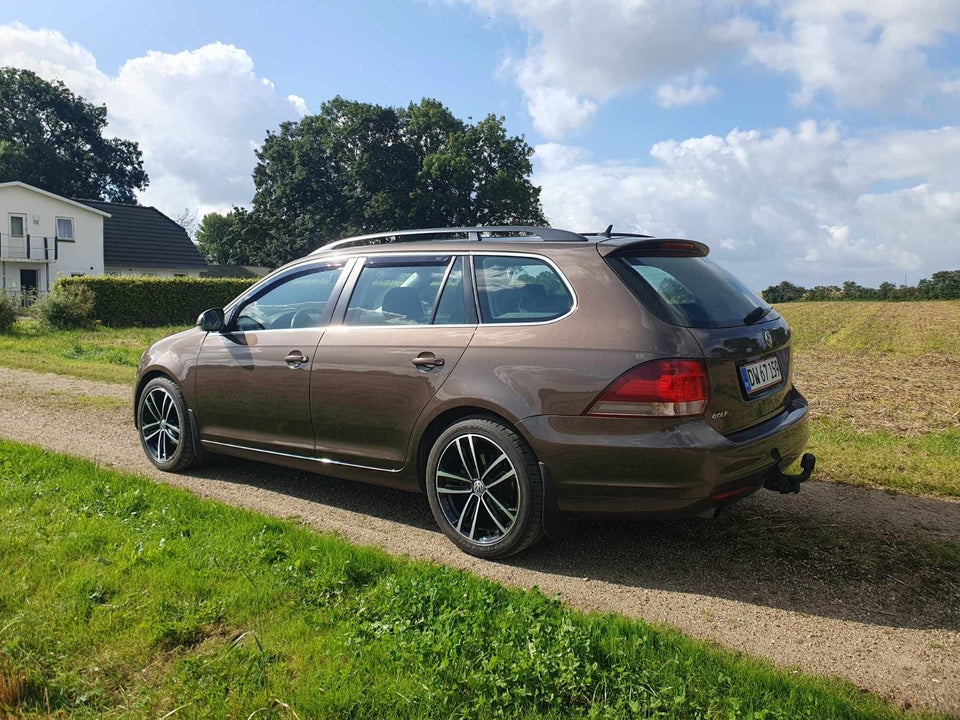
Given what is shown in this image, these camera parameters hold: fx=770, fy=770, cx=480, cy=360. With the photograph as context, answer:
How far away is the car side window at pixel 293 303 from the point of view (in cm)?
528

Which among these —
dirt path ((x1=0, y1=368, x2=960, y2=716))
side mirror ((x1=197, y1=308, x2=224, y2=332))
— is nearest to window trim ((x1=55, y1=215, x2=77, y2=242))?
dirt path ((x1=0, y1=368, x2=960, y2=716))

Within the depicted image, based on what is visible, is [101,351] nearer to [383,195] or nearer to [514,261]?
[514,261]

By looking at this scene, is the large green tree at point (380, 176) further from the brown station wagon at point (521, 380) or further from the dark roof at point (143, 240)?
the brown station wagon at point (521, 380)

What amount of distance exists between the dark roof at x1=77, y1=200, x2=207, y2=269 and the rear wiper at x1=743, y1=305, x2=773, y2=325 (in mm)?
48510

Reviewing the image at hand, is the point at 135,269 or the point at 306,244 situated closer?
the point at 135,269

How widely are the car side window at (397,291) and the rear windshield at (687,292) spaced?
111 centimetres

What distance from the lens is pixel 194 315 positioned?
3120cm

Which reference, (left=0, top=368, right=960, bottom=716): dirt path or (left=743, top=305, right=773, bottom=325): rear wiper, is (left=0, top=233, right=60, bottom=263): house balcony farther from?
(left=743, top=305, right=773, bottom=325): rear wiper

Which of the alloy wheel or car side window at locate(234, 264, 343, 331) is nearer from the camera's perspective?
the alloy wheel

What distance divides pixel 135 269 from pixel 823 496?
1928 inches

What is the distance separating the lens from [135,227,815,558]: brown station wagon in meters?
3.79

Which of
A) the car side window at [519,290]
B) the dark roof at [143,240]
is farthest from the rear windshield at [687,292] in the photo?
the dark roof at [143,240]

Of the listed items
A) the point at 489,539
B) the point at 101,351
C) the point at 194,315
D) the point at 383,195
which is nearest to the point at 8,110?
the point at 383,195

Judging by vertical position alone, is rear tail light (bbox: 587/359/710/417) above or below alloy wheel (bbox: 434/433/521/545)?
above
